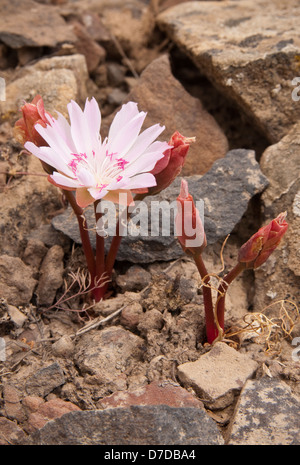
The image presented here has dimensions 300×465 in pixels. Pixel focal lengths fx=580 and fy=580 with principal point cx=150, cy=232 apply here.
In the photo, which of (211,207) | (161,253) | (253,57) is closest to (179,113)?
(253,57)

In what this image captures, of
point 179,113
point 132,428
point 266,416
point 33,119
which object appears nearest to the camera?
point 132,428

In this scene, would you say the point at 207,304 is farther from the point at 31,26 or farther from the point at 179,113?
the point at 31,26

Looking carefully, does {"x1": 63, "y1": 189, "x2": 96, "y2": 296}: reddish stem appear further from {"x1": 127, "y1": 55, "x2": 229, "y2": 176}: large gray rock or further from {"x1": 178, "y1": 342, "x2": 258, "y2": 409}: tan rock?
{"x1": 127, "y1": 55, "x2": 229, "y2": 176}: large gray rock

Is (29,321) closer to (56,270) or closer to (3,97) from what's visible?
(56,270)

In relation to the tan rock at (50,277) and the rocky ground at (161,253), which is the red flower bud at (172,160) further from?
the tan rock at (50,277)

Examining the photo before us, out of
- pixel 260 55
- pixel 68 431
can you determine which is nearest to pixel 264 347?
pixel 68 431

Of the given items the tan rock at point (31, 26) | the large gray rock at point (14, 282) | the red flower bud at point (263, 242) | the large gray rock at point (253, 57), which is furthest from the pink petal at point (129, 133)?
the tan rock at point (31, 26)
